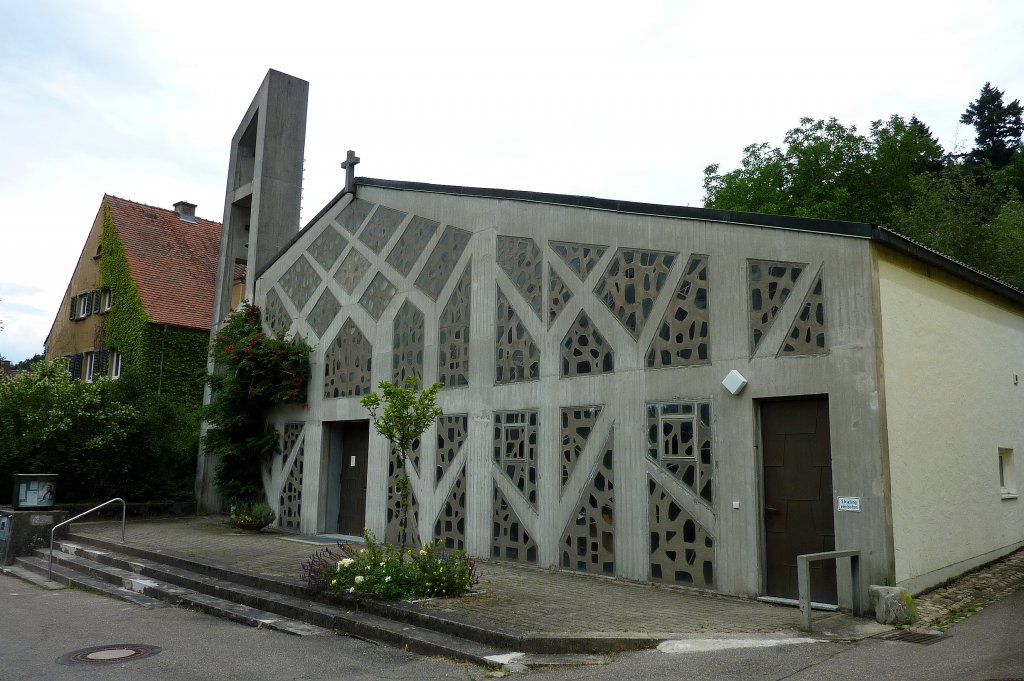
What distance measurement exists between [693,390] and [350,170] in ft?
33.0

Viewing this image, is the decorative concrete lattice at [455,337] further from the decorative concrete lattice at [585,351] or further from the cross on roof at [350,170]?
the cross on roof at [350,170]

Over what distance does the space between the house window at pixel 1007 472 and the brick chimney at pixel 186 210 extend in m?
27.5

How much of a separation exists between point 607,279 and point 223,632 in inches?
274

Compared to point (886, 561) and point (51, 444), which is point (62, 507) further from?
point (886, 561)

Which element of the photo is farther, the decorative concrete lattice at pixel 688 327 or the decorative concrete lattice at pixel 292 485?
the decorative concrete lattice at pixel 292 485

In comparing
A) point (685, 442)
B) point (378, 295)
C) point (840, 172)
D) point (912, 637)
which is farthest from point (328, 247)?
point (840, 172)

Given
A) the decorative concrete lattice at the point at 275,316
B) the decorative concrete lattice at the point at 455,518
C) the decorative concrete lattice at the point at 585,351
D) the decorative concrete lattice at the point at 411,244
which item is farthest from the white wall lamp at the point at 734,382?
the decorative concrete lattice at the point at 275,316

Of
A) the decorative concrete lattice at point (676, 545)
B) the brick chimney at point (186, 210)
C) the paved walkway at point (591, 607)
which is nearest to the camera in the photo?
the paved walkway at point (591, 607)

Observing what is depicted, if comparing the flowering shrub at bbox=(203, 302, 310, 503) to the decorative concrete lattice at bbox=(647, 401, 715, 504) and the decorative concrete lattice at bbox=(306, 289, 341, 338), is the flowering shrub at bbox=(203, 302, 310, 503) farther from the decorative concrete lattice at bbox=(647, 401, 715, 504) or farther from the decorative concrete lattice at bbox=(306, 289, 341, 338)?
the decorative concrete lattice at bbox=(647, 401, 715, 504)

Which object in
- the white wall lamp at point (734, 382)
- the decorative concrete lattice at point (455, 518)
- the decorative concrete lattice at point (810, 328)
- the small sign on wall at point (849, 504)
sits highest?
the decorative concrete lattice at point (810, 328)

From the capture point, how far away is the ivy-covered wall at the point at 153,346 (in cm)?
2367

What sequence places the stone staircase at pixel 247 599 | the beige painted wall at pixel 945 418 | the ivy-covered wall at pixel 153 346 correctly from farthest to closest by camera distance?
1. the ivy-covered wall at pixel 153 346
2. the beige painted wall at pixel 945 418
3. the stone staircase at pixel 247 599

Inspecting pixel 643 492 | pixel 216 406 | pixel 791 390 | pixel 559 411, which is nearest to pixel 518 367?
pixel 559 411

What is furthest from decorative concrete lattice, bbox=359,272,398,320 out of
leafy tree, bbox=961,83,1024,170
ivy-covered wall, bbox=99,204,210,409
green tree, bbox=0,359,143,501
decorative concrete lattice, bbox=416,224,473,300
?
leafy tree, bbox=961,83,1024,170
